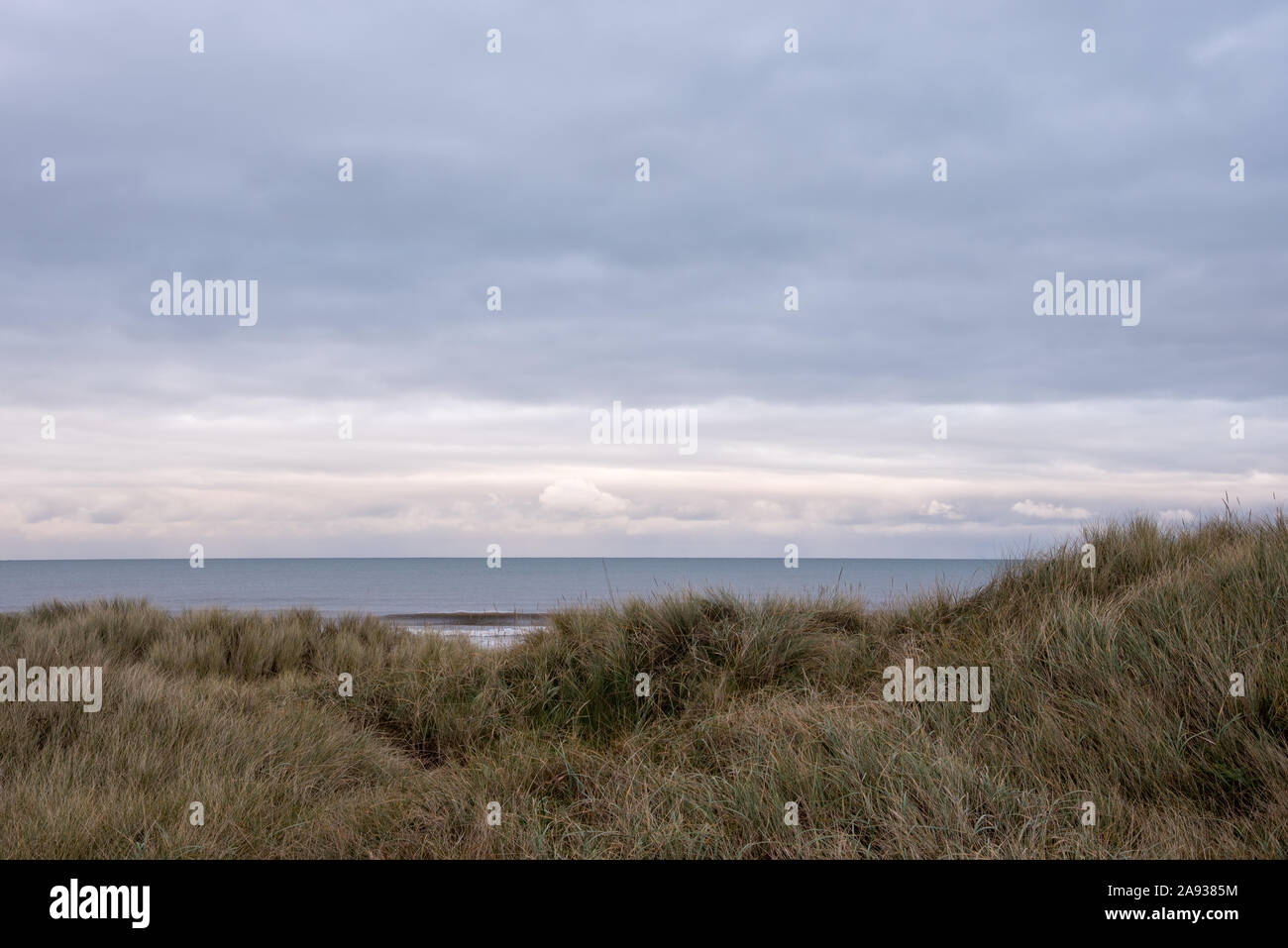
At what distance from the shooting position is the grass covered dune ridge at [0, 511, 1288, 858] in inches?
168

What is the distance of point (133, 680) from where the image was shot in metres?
7.45

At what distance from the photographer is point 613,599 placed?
9.20m

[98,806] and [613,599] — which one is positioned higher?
[613,599]

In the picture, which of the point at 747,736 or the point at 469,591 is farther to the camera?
the point at 469,591

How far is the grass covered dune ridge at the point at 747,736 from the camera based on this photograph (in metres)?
4.27

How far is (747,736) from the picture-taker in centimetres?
562
